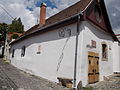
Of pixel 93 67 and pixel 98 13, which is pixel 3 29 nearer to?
pixel 98 13

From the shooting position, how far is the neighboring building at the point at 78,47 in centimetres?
820

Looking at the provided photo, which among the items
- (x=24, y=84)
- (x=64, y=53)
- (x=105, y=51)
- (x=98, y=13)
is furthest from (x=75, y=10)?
(x=24, y=84)

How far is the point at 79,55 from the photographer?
8016 millimetres

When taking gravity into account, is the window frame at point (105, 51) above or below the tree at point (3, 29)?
below

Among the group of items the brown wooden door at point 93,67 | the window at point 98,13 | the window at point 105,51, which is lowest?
the brown wooden door at point 93,67

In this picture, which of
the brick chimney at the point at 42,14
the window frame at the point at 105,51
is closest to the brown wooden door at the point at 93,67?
the window frame at the point at 105,51

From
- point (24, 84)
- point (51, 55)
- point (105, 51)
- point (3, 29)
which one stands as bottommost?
point (24, 84)

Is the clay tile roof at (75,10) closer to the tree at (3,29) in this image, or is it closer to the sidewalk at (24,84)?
the sidewalk at (24,84)

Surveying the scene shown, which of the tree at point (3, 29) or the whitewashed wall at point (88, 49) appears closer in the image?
the whitewashed wall at point (88, 49)

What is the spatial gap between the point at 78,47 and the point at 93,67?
80.0 inches

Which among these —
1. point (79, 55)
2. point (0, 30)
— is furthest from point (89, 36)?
point (0, 30)

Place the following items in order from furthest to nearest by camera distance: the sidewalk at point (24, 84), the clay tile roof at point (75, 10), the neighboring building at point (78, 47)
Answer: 1. the clay tile roof at point (75, 10)
2. the neighboring building at point (78, 47)
3. the sidewalk at point (24, 84)

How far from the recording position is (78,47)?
26.7 feet

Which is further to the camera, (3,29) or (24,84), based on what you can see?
(3,29)
